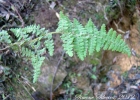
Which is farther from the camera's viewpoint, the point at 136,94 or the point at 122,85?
the point at 122,85

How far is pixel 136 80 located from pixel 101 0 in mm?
1082

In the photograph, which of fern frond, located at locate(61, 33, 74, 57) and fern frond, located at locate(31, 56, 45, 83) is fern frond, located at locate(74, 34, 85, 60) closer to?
fern frond, located at locate(61, 33, 74, 57)

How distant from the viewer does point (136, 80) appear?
96.1 inches

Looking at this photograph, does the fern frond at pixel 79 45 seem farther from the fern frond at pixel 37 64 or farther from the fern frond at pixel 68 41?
the fern frond at pixel 37 64

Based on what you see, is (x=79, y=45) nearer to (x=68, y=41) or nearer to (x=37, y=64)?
(x=68, y=41)

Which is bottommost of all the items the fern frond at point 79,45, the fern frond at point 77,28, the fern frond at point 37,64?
the fern frond at point 37,64

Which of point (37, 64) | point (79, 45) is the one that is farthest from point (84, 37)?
point (37, 64)

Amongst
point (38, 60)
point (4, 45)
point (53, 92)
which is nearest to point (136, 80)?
point (53, 92)

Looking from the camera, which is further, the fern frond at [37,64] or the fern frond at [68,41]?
the fern frond at [37,64]

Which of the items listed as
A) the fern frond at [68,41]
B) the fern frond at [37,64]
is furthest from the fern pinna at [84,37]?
the fern frond at [37,64]

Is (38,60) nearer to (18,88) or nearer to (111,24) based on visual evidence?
(18,88)

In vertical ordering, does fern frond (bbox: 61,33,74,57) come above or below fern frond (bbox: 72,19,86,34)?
below

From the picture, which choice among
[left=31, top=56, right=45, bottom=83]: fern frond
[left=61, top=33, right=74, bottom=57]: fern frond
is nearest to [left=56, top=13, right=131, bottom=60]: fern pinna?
[left=61, top=33, right=74, bottom=57]: fern frond

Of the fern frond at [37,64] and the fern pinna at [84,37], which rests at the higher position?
the fern pinna at [84,37]
